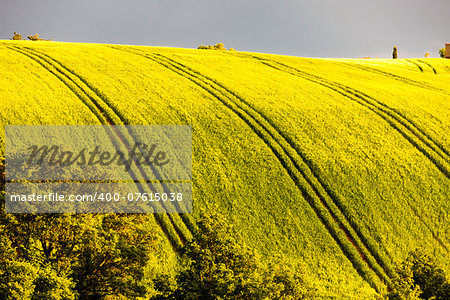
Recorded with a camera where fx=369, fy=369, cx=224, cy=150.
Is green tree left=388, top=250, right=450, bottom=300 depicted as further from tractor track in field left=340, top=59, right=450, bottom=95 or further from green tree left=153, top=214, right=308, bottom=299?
tractor track in field left=340, top=59, right=450, bottom=95

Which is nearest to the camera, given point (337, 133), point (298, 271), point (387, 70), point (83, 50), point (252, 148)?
point (298, 271)

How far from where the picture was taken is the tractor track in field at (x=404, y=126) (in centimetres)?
4391

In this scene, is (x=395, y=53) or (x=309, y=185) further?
(x=395, y=53)

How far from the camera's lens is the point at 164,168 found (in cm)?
3659

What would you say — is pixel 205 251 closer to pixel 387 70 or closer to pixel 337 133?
pixel 337 133

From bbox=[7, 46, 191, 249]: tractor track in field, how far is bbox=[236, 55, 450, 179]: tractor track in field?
31317 millimetres

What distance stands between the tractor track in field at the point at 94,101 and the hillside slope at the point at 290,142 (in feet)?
0.53

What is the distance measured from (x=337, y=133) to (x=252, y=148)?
482 inches

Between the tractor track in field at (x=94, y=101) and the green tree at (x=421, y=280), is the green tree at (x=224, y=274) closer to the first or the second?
the green tree at (x=421, y=280)

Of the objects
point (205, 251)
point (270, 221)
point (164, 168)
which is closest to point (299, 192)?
point (270, 221)

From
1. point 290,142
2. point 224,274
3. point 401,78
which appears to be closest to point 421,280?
point 224,274

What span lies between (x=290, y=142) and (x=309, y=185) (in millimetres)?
7074
